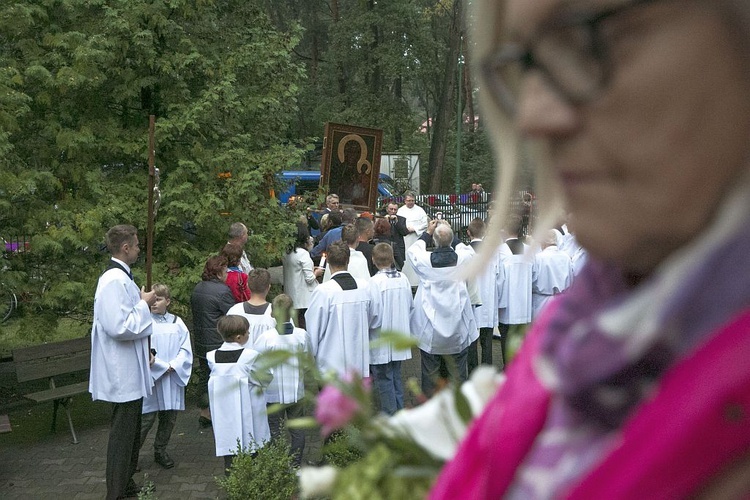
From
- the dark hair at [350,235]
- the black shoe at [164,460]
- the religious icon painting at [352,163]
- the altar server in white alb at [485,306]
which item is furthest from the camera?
the religious icon painting at [352,163]

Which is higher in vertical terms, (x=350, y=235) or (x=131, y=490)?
(x=350, y=235)

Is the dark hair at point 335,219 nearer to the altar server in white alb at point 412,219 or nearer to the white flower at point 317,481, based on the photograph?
the altar server in white alb at point 412,219

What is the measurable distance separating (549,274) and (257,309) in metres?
4.07

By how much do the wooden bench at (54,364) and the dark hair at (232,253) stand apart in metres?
1.70

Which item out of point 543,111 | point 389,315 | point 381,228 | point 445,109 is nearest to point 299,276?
point 381,228

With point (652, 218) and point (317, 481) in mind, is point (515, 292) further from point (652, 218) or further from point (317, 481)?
point (652, 218)

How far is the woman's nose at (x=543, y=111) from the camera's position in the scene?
88 centimetres

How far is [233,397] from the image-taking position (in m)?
6.73

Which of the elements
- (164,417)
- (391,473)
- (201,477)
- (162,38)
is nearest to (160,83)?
(162,38)

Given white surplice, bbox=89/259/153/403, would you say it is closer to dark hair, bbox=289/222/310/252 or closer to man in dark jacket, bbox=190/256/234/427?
man in dark jacket, bbox=190/256/234/427

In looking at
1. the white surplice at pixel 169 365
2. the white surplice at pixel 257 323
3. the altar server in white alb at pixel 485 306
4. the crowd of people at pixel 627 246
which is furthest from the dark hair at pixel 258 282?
the crowd of people at pixel 627 246

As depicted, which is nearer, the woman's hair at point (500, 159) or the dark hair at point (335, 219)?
the woman's hair at point (500, 159)

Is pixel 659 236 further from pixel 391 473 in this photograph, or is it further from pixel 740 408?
pixel 391 473

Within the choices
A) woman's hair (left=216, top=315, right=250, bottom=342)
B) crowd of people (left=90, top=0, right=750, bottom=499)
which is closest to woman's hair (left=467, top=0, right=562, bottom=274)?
crowd of people (left=90, top=0, right=750, bottom=499)
